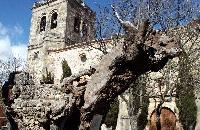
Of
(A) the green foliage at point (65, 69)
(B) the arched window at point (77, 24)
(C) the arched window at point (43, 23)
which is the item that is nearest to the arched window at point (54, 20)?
(C) the arched window at point (43, 23)

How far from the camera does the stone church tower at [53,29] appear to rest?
39.4 meters

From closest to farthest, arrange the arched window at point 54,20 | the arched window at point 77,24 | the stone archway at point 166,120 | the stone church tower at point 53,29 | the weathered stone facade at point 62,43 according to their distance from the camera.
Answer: the stone archway at point 166,120 < the weathered stone facade at point 62,43 < the stone church tower at point 53,29 < the arched window at point 54,20 < the arched window at point 77,24

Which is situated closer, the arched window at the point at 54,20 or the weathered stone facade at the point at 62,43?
the weathered stone facade at the point at 62,43

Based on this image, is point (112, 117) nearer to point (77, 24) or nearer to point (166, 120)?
point (166, 120)

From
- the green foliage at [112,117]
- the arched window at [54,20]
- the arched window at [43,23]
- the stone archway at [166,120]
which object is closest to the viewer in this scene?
the green foliage at [112,117]

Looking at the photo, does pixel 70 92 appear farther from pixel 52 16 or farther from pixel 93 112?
pixel 52 16

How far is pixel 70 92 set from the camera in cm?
749

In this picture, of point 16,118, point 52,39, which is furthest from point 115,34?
point 52,39

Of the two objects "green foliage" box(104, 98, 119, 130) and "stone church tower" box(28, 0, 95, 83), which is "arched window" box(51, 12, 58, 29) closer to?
"stone church tower" box(28, 0, 95, 83)

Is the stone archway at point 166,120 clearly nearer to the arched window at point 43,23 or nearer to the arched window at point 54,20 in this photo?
the arched window at point 54,20

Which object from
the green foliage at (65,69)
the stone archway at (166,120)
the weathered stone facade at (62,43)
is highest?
the weathered stone facade at (62,43)

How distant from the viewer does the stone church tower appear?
3944 cm

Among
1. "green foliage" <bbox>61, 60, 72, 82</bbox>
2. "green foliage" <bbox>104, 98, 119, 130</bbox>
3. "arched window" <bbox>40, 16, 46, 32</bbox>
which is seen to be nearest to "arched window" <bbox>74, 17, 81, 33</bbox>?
"arched window" <bbox>40, 16, 46, 32</bbox>

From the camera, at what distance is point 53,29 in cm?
4100
